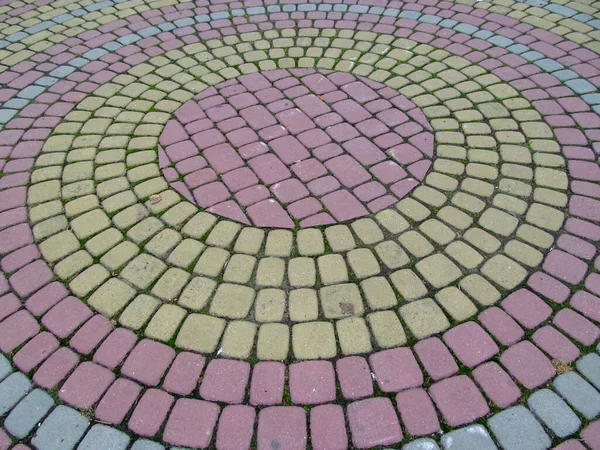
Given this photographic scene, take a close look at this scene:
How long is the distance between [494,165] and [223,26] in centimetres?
316

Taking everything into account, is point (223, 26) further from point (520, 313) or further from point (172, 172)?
point (520, 313)

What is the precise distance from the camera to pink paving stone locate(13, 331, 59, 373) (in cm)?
239

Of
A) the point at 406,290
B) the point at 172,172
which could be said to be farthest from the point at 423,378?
the point at 172,172

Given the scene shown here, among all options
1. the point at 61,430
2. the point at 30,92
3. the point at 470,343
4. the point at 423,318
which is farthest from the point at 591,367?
the point at 30,92

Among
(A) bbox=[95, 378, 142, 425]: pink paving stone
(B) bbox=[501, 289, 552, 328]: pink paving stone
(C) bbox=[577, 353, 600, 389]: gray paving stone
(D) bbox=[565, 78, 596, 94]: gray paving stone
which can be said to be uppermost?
(D) bbox=[565, 78, 596, 94]: gray paving stone

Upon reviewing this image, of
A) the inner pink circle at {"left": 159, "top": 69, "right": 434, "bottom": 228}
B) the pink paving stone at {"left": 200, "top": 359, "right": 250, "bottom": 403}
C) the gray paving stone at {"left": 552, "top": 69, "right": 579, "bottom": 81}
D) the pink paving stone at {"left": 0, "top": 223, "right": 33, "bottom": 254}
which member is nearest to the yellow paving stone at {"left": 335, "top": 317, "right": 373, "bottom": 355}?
the pink paving stone at {"left": 200, "top": 359, "right": 250, "bottom": 403}

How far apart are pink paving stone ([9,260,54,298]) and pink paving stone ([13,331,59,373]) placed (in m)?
0.34

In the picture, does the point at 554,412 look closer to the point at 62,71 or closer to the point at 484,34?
the point at 484,34

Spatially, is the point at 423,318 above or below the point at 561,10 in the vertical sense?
below

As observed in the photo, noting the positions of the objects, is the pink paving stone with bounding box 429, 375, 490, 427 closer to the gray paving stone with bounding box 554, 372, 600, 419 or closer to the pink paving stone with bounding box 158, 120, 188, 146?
the gray paving stone with bounding box 554, 372, 600, 419

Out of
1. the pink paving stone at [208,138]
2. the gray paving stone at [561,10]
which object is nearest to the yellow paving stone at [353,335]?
the pink paving stone at [208,138]

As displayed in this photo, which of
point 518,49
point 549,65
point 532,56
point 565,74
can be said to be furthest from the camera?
point 518,49

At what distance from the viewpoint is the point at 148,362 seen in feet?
7.81

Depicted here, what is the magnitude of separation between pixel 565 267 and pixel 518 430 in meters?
1.05
